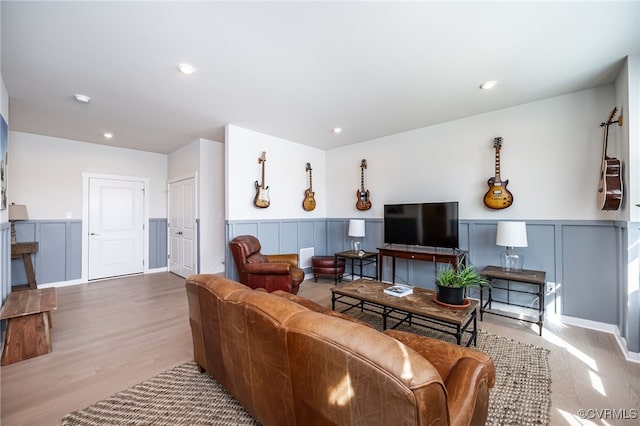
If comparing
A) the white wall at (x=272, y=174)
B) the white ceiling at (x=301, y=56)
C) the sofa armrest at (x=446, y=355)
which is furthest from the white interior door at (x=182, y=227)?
the sofa armrest at (x=446, y=355)

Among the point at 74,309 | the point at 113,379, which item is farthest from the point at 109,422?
the point at 74,309

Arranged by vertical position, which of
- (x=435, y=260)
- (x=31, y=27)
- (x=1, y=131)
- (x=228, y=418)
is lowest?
(x=228, y=418)

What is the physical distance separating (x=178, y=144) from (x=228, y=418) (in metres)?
4.76

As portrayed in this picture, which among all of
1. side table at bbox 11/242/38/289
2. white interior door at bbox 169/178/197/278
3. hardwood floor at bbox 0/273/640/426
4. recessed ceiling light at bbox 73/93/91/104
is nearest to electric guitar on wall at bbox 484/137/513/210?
hardwood floor at bbox 0/273/640/426

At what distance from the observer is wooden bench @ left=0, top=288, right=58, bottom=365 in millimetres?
2191

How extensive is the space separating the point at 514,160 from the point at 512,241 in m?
1.11

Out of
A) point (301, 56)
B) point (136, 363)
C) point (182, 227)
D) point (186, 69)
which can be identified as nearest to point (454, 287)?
point (301, 56)

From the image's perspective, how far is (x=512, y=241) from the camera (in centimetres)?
290

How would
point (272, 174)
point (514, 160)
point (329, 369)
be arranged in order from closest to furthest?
point (329, 369)
point (514, 160)
point (272, 174)

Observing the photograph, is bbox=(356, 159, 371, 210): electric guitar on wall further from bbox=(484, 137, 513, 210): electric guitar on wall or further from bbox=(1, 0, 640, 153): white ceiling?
bbox=(484, 137, 513, 210): electric guitar on wall

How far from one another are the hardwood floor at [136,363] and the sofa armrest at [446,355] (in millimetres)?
746

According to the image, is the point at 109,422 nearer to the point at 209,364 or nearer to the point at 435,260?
the point at 209,364

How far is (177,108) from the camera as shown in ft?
10.6

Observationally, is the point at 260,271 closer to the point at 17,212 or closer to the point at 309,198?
the point at 309,198
